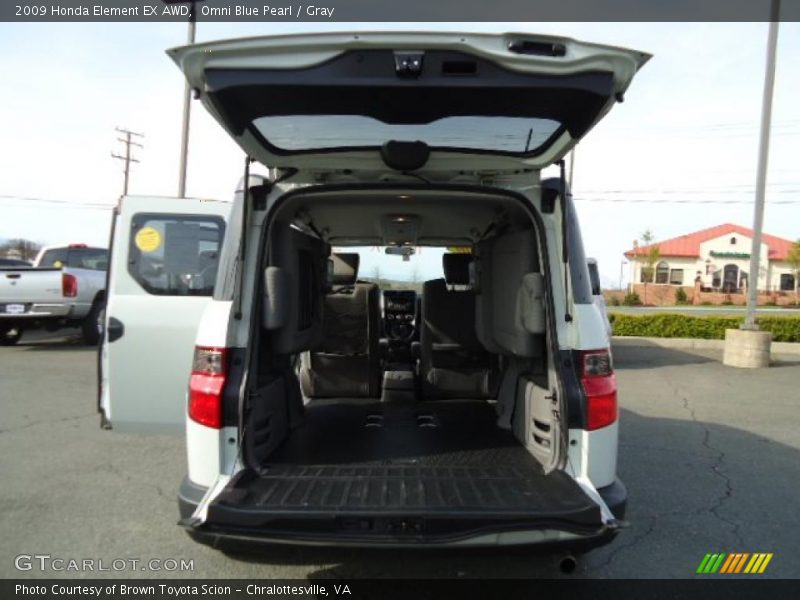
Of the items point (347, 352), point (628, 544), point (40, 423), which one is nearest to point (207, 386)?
point (347, 352)

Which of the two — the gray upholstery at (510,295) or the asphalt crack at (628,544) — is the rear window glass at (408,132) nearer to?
the gray upholstery at (510,295)

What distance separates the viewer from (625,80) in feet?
7.66

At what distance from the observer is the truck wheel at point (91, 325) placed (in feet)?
39.2

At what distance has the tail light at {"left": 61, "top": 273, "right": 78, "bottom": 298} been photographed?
440 inches

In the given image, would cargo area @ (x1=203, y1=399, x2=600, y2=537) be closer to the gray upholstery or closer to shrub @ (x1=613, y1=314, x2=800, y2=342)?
the gray upholstery

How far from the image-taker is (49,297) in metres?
11.2

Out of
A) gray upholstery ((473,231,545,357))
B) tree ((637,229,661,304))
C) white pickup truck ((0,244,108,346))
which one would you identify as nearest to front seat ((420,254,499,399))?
gray upholstery ((473,231,545,357))

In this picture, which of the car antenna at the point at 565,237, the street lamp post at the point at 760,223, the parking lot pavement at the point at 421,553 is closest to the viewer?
the car antenna at the point at 565,237

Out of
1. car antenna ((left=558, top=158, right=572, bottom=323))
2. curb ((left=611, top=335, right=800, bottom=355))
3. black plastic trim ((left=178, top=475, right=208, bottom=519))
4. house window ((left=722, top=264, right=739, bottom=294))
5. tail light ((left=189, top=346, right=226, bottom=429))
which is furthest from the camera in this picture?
house window ((left=722, top=264, right=739, bottom=294))

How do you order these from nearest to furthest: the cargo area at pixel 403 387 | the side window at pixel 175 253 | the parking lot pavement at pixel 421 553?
1. the cargo area at pixel 403 387
2. the parking lot pavement at pixel 421 553
3. the side window at pixel 175 253

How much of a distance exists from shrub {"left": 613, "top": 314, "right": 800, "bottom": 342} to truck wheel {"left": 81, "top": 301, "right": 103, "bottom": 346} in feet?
42.3

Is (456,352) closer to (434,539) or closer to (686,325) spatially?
(434,539)

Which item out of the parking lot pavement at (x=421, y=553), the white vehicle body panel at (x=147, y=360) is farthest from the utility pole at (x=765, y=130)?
the white vehicle body panel at (x=147, y=360)

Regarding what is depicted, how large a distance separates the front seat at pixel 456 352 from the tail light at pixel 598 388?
229 cm
